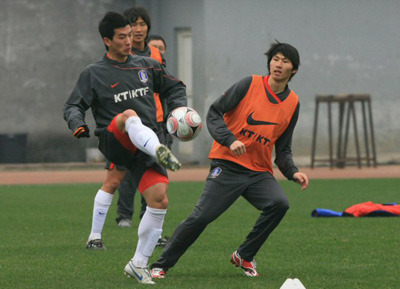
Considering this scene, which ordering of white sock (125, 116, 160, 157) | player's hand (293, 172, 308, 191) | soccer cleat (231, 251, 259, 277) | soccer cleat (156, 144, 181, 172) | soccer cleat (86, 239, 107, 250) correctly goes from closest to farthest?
1. soccer cleat (156, 144, 181, 172)
2. white sock (125, 116, 160, 157)
3. player's hand (293, 172, 308, 191)
4. soccer cleat (231, 251, 259, 277)
5. soccer cleat (86, 239, 107, 250)

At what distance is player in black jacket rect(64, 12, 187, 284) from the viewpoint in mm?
6691

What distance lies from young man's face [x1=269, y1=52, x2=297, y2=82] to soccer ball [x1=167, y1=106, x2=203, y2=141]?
742mm

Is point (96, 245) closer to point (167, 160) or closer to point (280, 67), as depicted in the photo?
point (280, 67)

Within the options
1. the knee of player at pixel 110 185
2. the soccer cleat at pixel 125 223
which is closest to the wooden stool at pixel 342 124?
the soccer cleat at pixel 125 223

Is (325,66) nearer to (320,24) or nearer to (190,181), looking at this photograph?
(320,24)

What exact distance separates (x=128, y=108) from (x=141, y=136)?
0.80 metres

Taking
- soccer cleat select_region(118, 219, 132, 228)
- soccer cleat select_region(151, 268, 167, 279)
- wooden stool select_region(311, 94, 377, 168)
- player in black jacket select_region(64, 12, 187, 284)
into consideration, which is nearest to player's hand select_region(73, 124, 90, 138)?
player in black jacket select_region(64, 12, 187, 284)

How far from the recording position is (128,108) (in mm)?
7031

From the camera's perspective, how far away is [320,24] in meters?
23.7

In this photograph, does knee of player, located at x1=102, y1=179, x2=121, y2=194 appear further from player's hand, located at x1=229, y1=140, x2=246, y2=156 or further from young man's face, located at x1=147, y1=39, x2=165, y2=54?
player's hand, located at x1=229, y1=140, x2=246, y2=156

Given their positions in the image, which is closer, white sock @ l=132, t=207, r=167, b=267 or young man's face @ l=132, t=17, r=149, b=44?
white sock @ l=132, t=207, r=167, b=267

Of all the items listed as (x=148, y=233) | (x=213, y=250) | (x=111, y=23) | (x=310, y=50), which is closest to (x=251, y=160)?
(x=148, y=233)

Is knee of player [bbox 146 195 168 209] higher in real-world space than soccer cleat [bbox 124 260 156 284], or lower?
higher

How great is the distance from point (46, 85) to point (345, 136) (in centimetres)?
838
